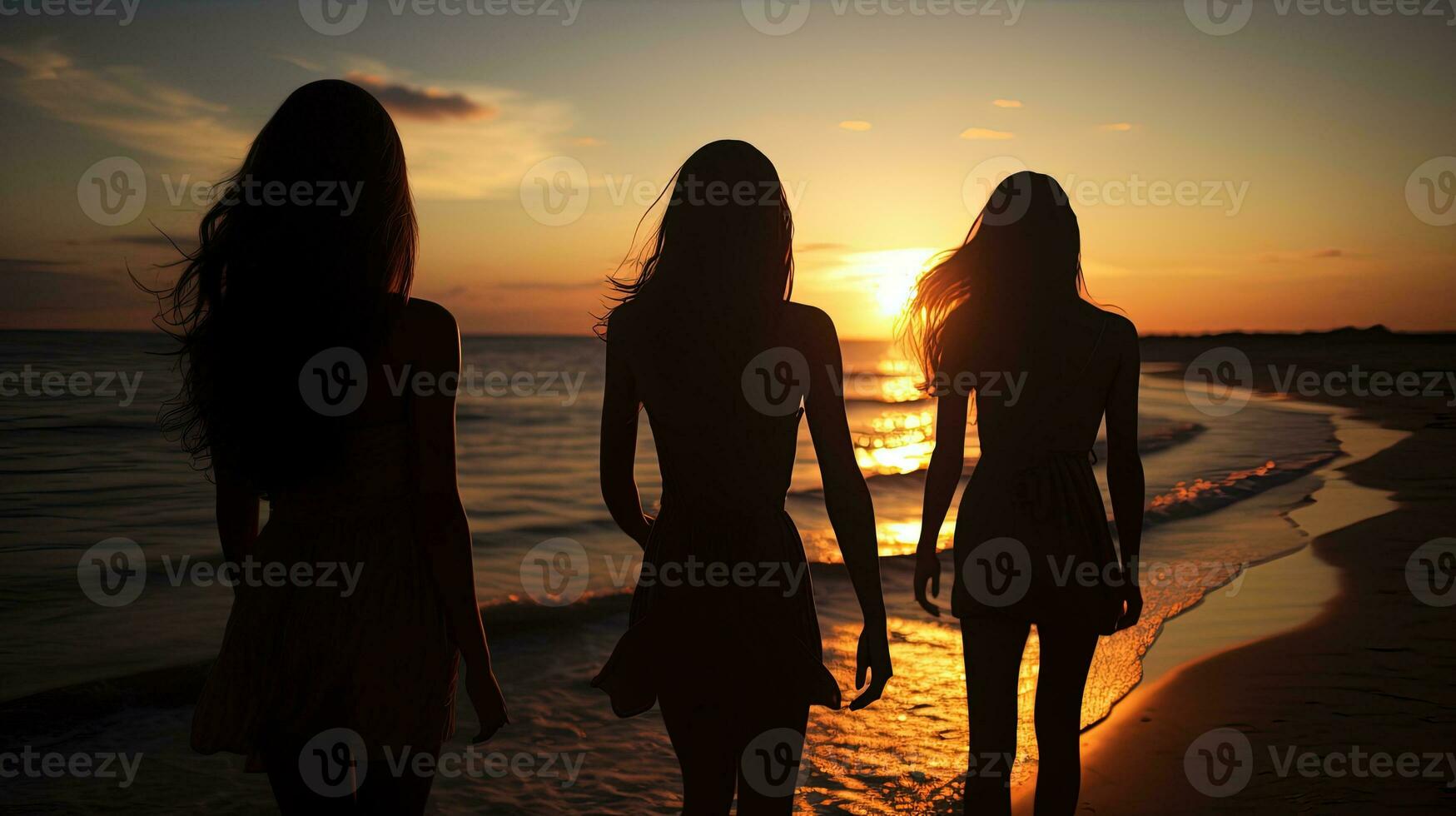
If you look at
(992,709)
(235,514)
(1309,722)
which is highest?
(235,514)

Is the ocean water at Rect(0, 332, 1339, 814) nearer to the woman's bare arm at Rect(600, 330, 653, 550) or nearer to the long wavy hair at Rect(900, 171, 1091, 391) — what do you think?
the long wavy hair at Rect(900, 171, 1091, 391)

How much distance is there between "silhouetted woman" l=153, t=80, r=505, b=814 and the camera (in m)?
2.04

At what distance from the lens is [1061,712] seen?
10.6ft

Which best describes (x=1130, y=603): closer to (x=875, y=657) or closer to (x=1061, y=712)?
(x=1061, y=712)

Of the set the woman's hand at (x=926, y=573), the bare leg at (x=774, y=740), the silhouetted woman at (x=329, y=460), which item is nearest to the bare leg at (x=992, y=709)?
the woman's hand at (x=926, y=573)

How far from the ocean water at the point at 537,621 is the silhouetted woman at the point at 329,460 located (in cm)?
326

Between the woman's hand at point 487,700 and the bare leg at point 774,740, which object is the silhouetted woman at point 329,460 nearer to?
the woman's hand at point 487,700

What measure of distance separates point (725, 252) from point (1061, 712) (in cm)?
203

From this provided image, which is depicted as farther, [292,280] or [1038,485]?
[1038,485]

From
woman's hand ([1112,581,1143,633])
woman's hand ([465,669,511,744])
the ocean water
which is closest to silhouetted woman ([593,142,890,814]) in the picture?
woman's hand ([465,669,511,744])

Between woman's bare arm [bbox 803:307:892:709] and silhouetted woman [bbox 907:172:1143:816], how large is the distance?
0.75 metres

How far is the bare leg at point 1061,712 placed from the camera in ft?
10.6

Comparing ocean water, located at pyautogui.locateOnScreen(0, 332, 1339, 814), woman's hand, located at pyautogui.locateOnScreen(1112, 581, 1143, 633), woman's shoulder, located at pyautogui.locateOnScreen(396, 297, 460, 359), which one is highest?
woman's shoulder, located at pyautogui.locateOnScreen(396, 297, 460, 359)

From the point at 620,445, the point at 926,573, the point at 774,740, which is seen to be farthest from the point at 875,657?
the point at 926,573
